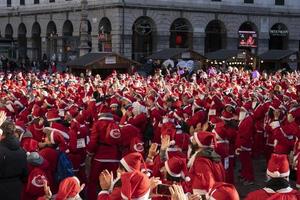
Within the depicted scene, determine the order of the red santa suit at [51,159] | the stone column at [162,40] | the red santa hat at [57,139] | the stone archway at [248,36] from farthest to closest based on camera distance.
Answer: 1. the stone archway at [248,36]
2. the stone column at [162,40]
3. the red santa hat at [57,139]
4. the red santa suit at [51,159]

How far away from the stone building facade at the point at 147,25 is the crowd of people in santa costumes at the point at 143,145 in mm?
25662

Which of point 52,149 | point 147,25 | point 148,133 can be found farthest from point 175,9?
point 52,149

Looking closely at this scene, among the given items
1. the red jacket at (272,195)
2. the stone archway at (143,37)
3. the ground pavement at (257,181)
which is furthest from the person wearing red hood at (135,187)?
the stone archway at (143,37)

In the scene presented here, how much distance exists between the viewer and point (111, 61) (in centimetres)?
3047

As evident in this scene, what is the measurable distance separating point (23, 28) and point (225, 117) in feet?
156

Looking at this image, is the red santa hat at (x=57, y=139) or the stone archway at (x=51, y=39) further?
the stone archway at (x=51, y=39)

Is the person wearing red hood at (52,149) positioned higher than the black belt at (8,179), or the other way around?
the person wearing red hood at (52,149)

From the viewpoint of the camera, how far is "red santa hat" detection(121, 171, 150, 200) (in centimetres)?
589

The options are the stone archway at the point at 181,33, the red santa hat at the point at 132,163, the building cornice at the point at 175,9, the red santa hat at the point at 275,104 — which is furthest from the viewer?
the stone archway at the point at 181,33

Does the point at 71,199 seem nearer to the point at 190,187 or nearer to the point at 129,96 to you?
the point at 190,187

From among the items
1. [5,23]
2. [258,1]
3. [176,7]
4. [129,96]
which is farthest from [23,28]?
[129,96]

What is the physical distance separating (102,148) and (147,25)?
36575 millimetres

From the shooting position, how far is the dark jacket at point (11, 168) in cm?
772

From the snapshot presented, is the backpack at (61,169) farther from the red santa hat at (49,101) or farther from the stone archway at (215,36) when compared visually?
the stone archway at (215,36)
